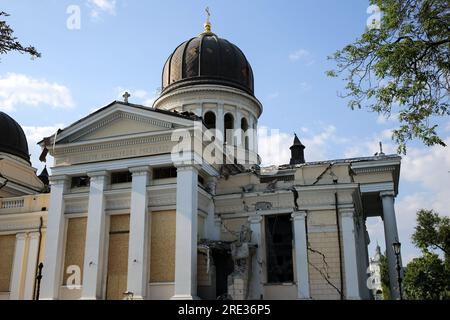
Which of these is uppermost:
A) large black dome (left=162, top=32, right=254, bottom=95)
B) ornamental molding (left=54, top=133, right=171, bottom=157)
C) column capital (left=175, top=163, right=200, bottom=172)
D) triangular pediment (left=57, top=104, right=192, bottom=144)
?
large black dome (left=162, top=32, right=254, bottom=95)

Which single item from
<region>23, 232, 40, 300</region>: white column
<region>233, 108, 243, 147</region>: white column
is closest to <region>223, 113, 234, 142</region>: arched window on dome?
<region>233, 108, 243, 147</region>: white column

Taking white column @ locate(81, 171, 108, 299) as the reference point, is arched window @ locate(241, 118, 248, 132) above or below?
above

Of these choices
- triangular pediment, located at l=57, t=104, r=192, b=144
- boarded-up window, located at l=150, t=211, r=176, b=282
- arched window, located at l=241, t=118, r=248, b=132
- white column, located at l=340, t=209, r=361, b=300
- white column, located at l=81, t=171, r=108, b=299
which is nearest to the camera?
white column, located at l=340, t=209, r=361, b=300

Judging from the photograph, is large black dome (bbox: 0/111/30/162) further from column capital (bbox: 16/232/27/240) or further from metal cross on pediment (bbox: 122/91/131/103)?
metal cross on pediment (bbox: 122/91/131/103)

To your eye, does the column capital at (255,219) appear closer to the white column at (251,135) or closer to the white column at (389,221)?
the white column at (389,221)

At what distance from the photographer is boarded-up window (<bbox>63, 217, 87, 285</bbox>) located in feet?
73.2

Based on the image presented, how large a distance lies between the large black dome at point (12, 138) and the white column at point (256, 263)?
18364 millimetres

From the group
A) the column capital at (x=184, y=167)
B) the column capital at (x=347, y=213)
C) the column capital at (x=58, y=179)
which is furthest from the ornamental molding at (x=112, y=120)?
the column capital at (x=347, y=213)

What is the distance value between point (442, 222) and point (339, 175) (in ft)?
70.3

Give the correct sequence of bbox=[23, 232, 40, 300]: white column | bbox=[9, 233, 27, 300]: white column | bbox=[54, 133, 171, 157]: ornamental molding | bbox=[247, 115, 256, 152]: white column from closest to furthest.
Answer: bbox=[54, 133, 171, 157]: ornamental molding < bbox=[23, 232, 40, 300]: white column < bbox=[9, 233, 27, 300]: white column < bbox=[247, 115, 256, 152]: white column

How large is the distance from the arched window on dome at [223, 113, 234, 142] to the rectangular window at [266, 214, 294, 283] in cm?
1064

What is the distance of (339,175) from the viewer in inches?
870

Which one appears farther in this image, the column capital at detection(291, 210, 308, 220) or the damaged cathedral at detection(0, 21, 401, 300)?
the column capital at detection(291, 210, 308, 220)

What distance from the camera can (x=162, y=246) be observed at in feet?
69.6
